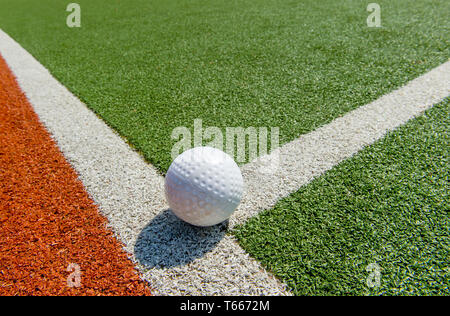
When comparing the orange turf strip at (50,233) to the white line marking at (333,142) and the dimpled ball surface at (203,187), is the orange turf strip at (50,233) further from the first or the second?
the white line marking at (333,142)

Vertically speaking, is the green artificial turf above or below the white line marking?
below

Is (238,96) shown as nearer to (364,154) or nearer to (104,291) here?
(364,154)

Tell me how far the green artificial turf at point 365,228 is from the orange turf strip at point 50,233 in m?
1.14

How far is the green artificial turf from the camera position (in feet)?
7.89

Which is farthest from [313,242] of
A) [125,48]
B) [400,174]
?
[125,48]

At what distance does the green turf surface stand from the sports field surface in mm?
44

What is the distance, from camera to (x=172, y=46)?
7.53 meters

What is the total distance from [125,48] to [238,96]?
13.2ft

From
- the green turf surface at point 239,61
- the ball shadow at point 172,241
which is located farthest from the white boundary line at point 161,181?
the green turf surface at point 239,61

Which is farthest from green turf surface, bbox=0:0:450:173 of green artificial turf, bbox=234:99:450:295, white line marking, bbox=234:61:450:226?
green artificial turf, bbox=234:99:450:295

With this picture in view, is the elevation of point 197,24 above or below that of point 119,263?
above

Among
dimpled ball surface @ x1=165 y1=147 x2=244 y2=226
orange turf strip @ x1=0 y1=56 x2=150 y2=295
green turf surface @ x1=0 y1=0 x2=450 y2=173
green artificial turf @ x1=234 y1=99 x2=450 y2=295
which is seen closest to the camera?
green artificial turf @ x1=234 y1=99 x2=450 y2=295

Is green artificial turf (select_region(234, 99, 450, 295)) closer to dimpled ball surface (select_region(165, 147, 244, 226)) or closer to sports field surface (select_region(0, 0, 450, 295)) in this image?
sports field surface (select_region(0, 0, 450, 295))

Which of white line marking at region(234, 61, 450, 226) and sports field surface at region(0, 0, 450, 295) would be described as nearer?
sports field surface at region(0, 0, 450, 295)
